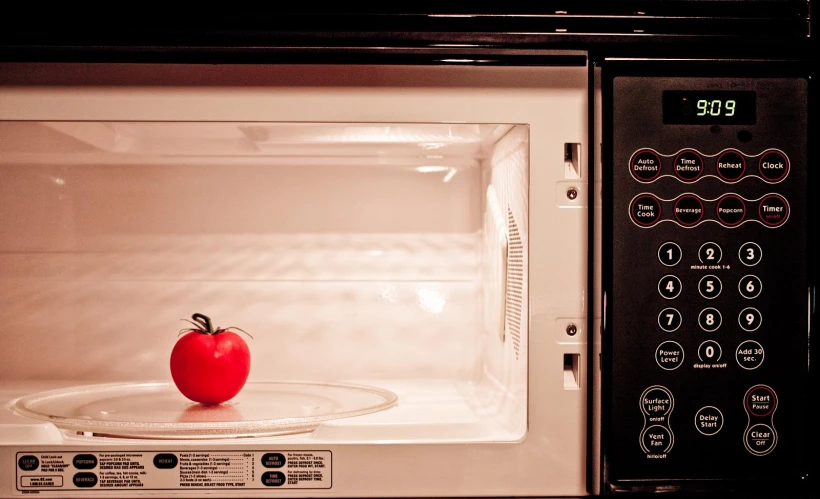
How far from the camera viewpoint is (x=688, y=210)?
0.66 m

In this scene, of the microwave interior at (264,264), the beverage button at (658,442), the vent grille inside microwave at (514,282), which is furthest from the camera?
the microwave interior at (264,264)

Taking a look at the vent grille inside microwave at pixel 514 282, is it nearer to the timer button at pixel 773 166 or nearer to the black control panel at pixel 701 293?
the black control panel at pixel 701 293

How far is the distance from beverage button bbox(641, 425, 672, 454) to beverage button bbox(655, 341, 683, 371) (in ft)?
0.19

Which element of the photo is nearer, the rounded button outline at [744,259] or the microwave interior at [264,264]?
the rounded button outline at [744,259]

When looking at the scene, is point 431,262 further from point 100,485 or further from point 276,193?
point 100,485

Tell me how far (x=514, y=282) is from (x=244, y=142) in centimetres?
37

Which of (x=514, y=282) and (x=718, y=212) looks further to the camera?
(x=514, y=282)

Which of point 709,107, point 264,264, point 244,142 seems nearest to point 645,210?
point 709,107

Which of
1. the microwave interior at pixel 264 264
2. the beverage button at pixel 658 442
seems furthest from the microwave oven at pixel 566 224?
the microwave interior at pixel 264 264

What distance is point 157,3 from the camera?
66 cm

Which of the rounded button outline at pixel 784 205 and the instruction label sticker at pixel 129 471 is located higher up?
the rounded button outline at pixel 784 205

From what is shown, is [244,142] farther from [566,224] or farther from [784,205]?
[784,205]

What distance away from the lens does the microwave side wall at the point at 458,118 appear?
67cm

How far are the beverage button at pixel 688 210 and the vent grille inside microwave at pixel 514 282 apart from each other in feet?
0.54
